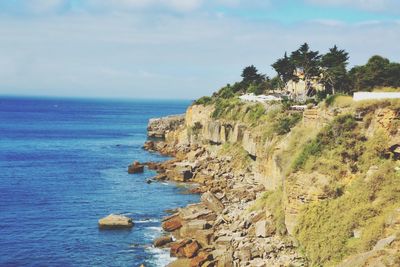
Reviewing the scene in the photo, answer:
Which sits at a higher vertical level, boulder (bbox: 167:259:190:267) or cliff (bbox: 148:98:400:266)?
cliff (bbox: 148:98:400:266)

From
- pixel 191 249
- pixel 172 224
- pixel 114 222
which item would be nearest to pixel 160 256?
pixel 191 249

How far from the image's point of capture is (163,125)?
456 feet

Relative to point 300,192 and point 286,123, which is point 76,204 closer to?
point 286,123

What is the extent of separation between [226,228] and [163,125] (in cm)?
9396

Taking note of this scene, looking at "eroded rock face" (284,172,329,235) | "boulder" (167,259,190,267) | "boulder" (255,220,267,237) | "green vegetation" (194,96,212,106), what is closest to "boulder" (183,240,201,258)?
"boulder" (167,259,190,267)

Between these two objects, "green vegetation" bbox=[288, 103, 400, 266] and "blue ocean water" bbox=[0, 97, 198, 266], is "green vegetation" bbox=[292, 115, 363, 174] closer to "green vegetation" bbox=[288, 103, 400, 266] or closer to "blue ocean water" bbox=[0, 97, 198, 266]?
"green vegetation" bbox=[288, 103, 400, 266]

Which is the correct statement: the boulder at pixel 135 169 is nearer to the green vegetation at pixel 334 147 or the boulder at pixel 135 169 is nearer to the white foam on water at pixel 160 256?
the white foam on water at pixel 160 256

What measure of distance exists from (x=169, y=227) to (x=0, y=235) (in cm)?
1614

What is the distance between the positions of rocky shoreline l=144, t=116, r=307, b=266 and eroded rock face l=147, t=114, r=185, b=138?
6117 centimetres

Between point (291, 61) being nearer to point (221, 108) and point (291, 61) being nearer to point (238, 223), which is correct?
point (221, 108)

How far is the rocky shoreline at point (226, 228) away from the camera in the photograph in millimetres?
37594

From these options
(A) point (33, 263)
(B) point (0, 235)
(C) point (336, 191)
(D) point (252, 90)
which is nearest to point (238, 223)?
(C) point (336, 191)

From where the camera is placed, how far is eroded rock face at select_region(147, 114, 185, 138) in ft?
447

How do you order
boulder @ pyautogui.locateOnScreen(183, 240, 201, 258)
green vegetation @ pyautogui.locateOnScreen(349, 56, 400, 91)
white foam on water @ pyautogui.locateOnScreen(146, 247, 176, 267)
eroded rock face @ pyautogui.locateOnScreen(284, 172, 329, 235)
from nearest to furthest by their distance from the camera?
1. eroded rock face @ pyautogui.locateOnScreen(284, 172, 329, 235)
2. boulder @ pyautogui.locateOnScreen(183, 240, 201, 258)
3. white foam on water @ pyautogui.locateOnScreen(146, 247, 176, 267)
4. green vegetation @ pyautogui.locateOnScreen(349, 56, 400, 91)
